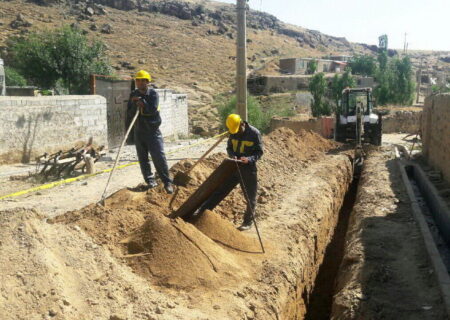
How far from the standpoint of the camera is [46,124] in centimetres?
1238

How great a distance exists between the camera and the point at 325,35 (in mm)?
119500

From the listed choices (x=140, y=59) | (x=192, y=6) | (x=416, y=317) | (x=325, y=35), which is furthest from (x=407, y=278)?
(x=325, y=35)

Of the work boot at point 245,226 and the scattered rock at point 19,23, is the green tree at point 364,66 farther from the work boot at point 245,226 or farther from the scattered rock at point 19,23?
the work boot at point 245,226

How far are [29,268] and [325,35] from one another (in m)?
124

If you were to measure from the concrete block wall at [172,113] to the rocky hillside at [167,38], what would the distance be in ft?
15.6

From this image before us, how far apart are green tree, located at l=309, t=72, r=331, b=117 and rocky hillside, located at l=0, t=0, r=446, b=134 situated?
6769mm

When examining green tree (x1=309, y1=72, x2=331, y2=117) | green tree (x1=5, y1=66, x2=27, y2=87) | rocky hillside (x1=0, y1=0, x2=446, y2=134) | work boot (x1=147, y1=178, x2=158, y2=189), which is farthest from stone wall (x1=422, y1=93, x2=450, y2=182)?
green tree (x1=5, y1=66, x2=27, y2=87)

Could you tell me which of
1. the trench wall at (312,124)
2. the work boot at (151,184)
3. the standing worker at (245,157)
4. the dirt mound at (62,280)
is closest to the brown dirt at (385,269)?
the standing worker at (245,157)

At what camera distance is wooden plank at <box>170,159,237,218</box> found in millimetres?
5586

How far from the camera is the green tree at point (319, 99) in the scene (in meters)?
30.5

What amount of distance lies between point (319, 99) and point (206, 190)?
26.7m

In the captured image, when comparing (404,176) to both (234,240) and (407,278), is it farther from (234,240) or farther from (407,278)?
(234,240)

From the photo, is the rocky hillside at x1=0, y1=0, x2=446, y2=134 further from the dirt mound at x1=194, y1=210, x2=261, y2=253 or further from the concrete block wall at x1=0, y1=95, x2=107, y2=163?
the dirt mound at x1=194, y1=210, x2=261, y2=253

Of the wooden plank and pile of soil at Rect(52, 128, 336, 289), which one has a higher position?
the wooden plank
